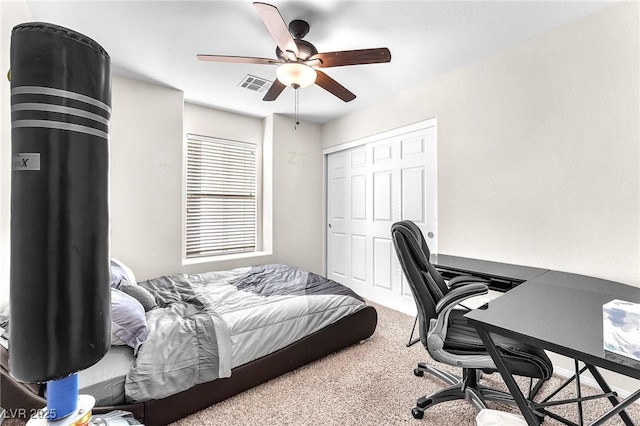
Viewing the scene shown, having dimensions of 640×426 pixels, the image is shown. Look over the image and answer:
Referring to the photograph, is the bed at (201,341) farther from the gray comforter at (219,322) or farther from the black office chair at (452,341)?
the black office chair at (452,341)

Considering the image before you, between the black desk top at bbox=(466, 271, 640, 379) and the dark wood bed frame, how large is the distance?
131 cm

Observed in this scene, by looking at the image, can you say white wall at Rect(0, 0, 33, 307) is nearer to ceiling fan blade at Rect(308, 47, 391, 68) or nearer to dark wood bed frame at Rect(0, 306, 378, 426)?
dark wood bed frame at Rect(0, 306, 378, 426)

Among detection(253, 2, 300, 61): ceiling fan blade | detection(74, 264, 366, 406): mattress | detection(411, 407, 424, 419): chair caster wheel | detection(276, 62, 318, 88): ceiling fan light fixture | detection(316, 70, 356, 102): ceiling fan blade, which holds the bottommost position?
detection(411, 407, 424, 419): chair caster wheel

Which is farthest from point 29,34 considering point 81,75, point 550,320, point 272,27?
point 550,320

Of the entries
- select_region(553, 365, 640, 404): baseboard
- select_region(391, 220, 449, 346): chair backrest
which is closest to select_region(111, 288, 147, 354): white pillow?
select_region(391, 220, 449, 346): chair backrest

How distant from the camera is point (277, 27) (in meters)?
1.64

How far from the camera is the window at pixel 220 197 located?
374cm

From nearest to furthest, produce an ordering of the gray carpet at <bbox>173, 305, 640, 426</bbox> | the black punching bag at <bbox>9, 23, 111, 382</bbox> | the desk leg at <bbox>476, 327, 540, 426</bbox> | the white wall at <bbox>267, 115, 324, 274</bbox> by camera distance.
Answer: the black punching bag at <bbox>9, 23, 111, 382</bbox>, the desk leg at <bbox>476, 327, 540, 426</bbox>, the gray carpet at <bbox>173, 305, 640, 426</bbox>, the white wall at <bbox>267, 115, 324, 274</bbox>

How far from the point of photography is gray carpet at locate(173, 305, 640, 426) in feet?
5.34

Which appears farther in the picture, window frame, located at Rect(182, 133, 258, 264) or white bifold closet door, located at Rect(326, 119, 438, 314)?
window frame, located at Rect(182, 133, 258, 264)

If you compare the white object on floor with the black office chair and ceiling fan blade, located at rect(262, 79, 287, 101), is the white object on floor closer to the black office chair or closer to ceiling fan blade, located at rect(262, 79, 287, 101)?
the black office chair

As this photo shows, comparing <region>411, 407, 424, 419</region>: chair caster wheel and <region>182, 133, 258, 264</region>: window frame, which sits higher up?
<region>182, 133, 258, 264</region>: window frame

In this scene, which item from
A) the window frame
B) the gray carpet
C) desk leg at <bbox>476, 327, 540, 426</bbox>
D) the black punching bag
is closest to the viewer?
the black punching bag

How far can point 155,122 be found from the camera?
313 cm
